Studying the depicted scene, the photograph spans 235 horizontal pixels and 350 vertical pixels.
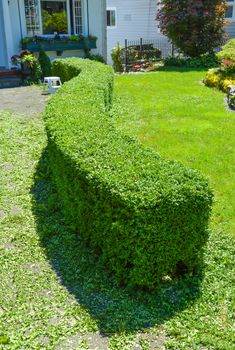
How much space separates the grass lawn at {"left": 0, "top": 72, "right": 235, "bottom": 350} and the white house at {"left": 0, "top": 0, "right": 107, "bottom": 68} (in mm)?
10201

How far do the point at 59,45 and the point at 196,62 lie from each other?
594cm

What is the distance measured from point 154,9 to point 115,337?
75.5 feet

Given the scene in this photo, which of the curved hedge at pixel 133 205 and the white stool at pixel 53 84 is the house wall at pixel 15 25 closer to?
the white stool at pixel 53 84

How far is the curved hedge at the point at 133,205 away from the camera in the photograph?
3566mm

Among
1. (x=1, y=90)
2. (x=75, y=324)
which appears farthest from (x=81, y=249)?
(x=1, y=90)

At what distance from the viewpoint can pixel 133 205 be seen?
352 centimetres

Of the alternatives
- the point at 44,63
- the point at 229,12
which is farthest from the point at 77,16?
the point at 229,12

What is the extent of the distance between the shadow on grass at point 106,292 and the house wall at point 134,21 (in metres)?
20.1

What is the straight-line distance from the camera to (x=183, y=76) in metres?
14.9

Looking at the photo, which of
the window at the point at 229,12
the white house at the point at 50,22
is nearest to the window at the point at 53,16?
the white house at the point at 50,22

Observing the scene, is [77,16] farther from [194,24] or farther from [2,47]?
[194,24]

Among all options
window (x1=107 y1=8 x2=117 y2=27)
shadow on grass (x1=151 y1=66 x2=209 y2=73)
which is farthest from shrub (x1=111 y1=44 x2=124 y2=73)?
window (x1=107 y1=8 x2=117 y2=27)

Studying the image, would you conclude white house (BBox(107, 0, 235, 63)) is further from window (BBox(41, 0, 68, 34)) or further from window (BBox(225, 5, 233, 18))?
window (BBox(41, 0, 68, 34))

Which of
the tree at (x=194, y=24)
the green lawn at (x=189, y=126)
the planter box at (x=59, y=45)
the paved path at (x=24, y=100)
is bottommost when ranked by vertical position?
the paved path at (x=24, y=100)
